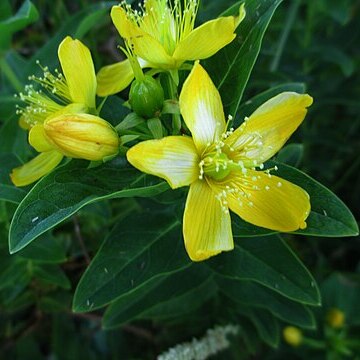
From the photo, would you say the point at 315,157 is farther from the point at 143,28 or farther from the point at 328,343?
the point at 143,28

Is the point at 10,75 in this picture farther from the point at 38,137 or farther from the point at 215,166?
the point at 215,166

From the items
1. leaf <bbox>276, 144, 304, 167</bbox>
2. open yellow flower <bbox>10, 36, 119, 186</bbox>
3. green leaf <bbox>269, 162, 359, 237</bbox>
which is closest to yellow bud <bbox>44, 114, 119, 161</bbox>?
open yellow flower <bbox>10, 36, 119, 186</bbox>

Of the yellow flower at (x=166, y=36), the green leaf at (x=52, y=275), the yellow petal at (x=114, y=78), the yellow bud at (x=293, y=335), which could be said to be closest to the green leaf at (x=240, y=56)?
the yellow flower at (x=166, y=36)

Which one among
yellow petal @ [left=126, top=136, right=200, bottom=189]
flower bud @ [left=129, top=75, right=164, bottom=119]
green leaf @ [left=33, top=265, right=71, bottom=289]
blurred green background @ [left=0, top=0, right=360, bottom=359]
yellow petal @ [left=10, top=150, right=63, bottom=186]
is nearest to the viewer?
yellow petal @ [left=126, top=136, right=200, bottom=189]

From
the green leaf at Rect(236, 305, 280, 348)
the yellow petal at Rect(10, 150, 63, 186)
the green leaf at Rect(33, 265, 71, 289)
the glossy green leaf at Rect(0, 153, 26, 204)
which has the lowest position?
the green leaf at Rect(236, 305, 280, 348)

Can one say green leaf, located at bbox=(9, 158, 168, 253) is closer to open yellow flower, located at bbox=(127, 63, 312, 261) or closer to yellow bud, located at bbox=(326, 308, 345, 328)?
open yellow flower, located at bbox=(127, 63, 312, 261)

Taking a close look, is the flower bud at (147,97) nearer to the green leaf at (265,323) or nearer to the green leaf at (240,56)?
the green leaf at (240,56)

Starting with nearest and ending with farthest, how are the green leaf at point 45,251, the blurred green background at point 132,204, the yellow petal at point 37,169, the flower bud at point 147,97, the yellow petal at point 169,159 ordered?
the yellow petal at point 169,159, the flower bud at point 147,97, the yellow petal at point 37,169, the green leaf at point 45,251, the blurred green background at point 132,204
